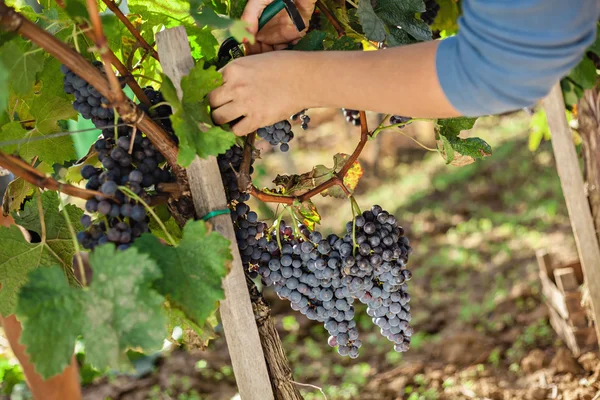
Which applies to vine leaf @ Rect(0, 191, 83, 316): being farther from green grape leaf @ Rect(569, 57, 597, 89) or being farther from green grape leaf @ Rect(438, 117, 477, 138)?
green grape leaf @ Rect(569, 57, 597, 89)

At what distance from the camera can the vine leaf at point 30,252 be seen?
1.13 m

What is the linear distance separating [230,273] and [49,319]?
338mm

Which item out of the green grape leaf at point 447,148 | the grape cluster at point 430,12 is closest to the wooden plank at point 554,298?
the grape cluster at point 430,12

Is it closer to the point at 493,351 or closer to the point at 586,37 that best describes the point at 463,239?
the point at 493,351

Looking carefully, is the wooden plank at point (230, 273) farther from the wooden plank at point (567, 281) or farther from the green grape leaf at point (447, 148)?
the wooden plank at point (567, 281)

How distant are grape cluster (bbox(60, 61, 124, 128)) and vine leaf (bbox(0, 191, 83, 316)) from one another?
234 millimetres

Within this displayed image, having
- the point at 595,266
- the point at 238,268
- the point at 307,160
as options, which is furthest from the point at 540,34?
the point at 307,160

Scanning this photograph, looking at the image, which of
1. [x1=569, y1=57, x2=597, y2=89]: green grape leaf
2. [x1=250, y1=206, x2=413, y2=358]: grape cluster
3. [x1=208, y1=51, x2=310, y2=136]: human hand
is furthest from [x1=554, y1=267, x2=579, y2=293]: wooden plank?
[x1=208, y1=51, x2=310, y2=136]: human hand

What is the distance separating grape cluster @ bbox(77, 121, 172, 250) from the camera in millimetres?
960

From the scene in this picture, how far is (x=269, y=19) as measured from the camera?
119cm

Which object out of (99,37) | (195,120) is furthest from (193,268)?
(99,37)

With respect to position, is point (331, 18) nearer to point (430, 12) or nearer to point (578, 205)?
point (430, 12)

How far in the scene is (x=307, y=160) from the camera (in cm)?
658

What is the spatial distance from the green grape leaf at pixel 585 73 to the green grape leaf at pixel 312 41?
78cm
